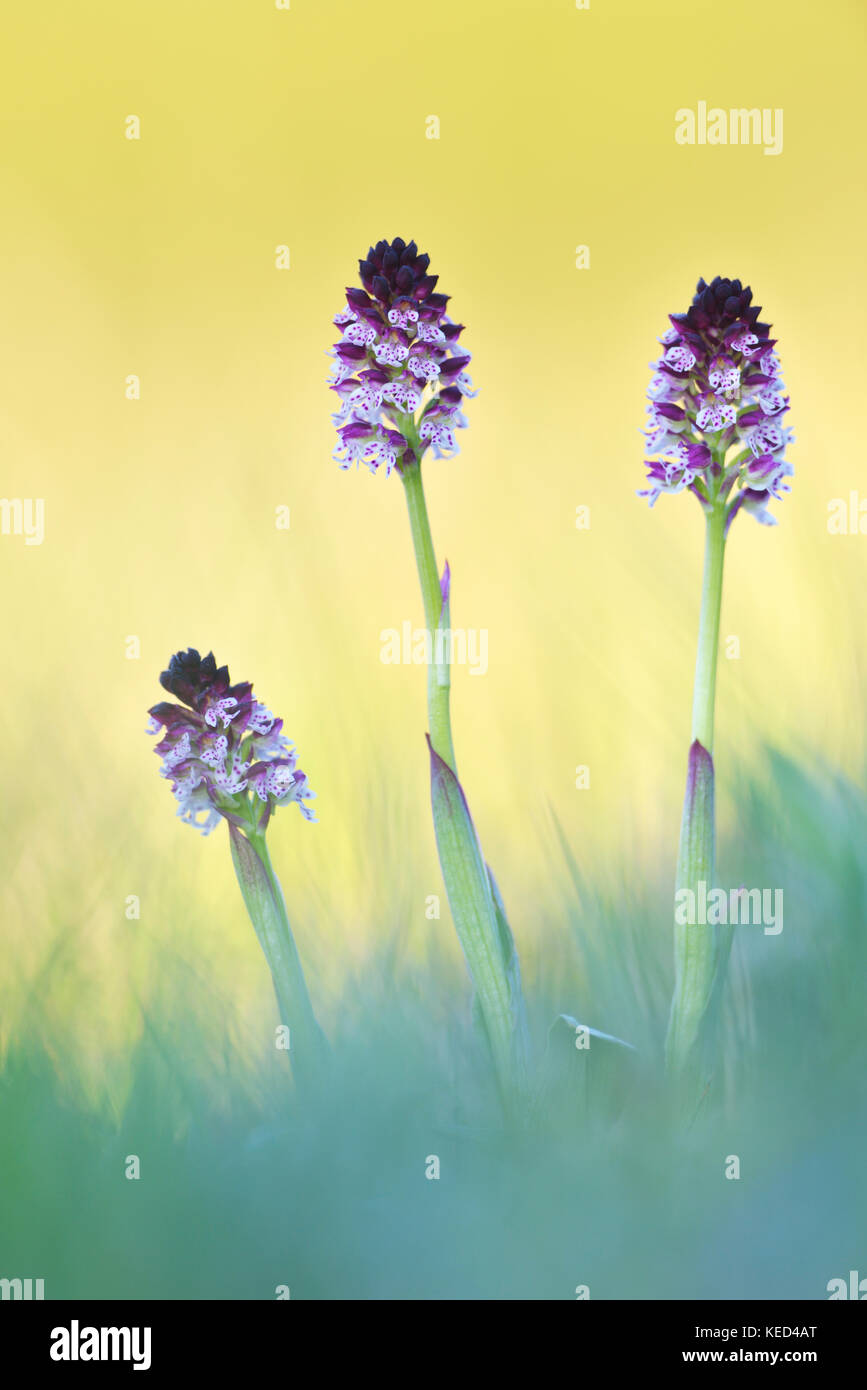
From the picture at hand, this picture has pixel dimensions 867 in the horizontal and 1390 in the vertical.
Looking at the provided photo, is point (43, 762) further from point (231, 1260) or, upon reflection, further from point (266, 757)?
point (231, 1260)

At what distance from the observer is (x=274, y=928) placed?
1052 millimetres

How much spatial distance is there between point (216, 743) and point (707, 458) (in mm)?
468

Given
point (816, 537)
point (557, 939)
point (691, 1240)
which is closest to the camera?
point (691, 1240)

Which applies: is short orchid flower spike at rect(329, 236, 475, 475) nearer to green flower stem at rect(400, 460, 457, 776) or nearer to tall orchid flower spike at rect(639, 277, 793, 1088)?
green flower stem at rect(400, 460, 457, 776)

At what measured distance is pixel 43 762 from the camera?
1301 mm

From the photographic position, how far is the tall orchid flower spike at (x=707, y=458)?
1.00 meters

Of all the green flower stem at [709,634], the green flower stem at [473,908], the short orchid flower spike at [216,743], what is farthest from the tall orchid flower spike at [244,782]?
the green flower stem at [709,634]

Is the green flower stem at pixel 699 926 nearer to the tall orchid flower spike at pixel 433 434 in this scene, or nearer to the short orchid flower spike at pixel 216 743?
the tall orchid flower spike at pixel 433 434

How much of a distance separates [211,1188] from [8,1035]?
24 cm

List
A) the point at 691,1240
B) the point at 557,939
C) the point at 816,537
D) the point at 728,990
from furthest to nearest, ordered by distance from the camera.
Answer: the point at 816,537
the point at 557,939
the point at 728,990
the point at 691,1240

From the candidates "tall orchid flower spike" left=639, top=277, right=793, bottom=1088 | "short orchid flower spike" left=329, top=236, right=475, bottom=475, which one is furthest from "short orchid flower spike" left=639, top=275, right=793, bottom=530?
"short orchid flower spike" left=329, top=236, right=475, bottom=475

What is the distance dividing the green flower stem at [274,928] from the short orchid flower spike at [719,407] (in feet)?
1.50

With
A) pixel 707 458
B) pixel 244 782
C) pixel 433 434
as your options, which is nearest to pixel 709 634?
pixel 707 458
